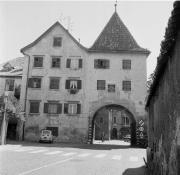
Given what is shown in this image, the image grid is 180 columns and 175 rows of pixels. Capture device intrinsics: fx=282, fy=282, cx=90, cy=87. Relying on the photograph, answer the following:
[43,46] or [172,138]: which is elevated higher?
[43,46]

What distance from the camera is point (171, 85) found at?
6.19 meters

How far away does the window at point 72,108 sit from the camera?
118 feet

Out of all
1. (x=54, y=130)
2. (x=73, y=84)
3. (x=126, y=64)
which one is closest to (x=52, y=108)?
(x=54, y=130)

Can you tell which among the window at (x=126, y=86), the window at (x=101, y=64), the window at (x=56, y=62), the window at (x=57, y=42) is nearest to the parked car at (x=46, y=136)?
the window at (x=56, y=62)

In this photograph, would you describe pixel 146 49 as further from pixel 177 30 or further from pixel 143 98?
pixel 177 30

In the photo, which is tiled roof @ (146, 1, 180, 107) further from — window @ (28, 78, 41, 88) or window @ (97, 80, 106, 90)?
window @ (28, 78, 41, 88)

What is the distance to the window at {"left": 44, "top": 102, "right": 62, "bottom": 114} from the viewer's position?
36.0 metres

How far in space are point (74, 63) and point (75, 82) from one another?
260 cm

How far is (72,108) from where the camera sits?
36094 mm

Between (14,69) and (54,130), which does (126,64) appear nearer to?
(54,130)

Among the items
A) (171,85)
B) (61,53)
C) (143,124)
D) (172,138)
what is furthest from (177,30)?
(61,53)

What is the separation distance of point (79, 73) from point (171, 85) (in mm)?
31117

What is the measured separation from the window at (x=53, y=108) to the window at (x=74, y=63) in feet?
17.3

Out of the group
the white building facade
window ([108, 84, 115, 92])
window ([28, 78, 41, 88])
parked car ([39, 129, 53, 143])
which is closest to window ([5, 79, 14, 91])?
the white building facade
